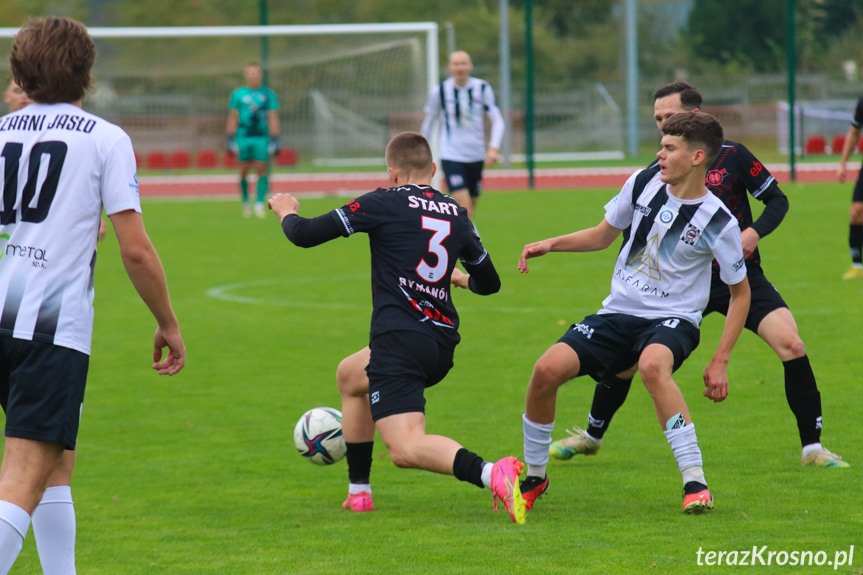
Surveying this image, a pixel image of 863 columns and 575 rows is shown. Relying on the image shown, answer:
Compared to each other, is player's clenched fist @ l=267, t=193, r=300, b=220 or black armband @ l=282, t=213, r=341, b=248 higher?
player's clenched fist @ l=267, t=193, r=300, b=220

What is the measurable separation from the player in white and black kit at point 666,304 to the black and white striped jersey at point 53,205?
2185 mm

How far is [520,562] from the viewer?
4.18 metres

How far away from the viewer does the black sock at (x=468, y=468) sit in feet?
14.4

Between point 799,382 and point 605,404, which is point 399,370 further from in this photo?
point 799,382

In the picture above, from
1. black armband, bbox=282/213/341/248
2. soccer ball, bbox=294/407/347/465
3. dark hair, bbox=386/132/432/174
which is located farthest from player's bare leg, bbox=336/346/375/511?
dark hair, bbox=386/132/432/174

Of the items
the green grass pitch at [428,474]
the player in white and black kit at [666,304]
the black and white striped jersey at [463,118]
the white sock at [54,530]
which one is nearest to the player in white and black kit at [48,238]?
the white sock at [54,530]

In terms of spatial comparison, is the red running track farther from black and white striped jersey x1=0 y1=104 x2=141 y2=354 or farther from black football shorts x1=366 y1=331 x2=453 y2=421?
black and white striped jersey x1=0 y1=104 x2=141 y2=354

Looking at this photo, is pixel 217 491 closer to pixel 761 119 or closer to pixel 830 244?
pixel 830 244

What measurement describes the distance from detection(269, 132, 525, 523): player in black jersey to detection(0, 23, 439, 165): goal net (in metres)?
19.5

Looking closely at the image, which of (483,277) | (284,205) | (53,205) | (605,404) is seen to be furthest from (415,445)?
(53,205)

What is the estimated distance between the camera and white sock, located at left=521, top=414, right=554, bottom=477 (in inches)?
200

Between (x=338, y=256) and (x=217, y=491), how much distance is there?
384 inches

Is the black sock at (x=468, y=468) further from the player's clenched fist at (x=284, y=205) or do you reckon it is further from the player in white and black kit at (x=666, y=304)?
the player's clenched fist at (x=284, y=205)

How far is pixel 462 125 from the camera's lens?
1545 cm
